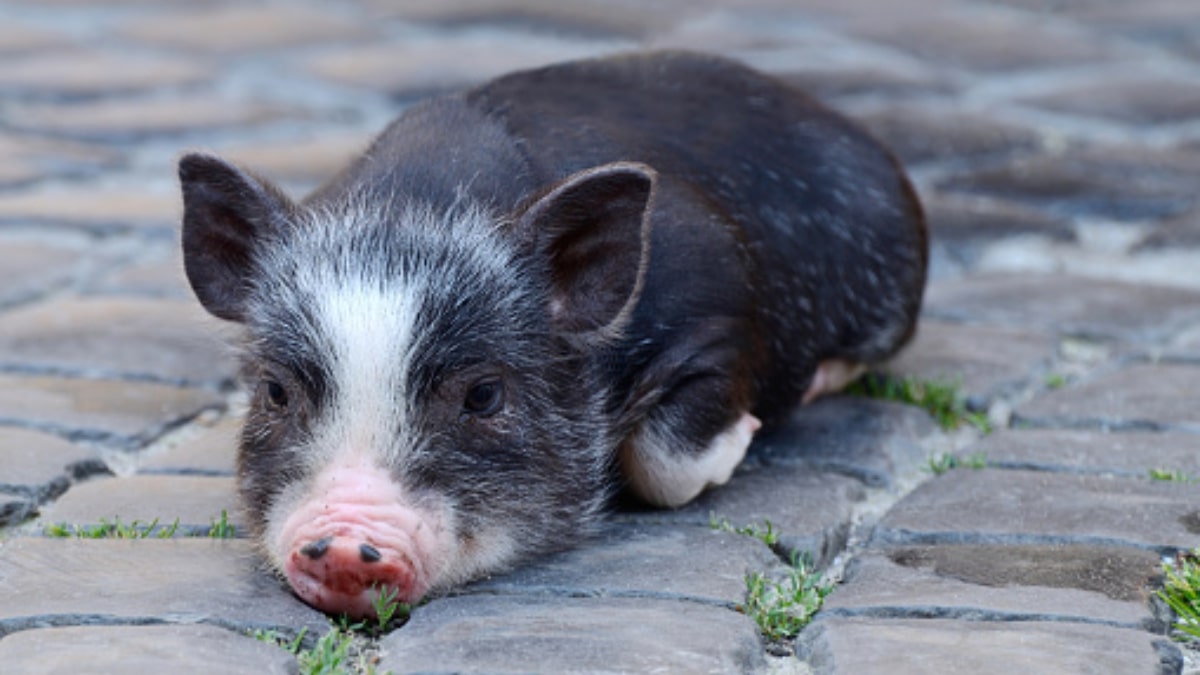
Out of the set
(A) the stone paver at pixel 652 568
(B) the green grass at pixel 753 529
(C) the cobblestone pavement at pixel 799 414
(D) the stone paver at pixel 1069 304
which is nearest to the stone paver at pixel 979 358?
(C) the cobblestone pavement at pixel 799 414

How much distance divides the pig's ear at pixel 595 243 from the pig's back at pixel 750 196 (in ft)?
0.62

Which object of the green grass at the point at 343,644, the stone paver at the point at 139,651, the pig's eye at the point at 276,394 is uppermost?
the pig's eye at the point at 276,394

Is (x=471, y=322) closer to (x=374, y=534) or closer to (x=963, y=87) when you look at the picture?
(x=374, y=534)

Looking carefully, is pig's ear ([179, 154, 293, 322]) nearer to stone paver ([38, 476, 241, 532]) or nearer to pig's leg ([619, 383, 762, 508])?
stone paver ([38, 476, 241, 532])

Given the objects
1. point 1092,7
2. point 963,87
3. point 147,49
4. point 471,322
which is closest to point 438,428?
point 471,322

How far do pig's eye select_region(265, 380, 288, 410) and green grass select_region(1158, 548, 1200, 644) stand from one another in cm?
167

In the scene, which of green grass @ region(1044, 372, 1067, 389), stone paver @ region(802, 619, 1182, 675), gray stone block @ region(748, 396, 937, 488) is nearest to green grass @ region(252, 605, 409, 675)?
stone paver @ region(802, 619, 1182, 675)

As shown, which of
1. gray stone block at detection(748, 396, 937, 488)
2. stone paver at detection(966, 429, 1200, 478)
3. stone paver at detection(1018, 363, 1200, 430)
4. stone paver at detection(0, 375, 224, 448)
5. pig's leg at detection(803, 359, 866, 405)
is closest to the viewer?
stone paver at detection(966, 429, 1200, 478)

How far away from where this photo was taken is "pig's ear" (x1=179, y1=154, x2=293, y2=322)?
3.81 m

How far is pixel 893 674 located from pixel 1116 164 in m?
4.48

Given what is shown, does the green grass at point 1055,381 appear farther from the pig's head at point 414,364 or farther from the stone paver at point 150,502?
the stone paver at point 150,502

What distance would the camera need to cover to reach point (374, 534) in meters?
3.24

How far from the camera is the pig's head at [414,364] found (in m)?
3.35

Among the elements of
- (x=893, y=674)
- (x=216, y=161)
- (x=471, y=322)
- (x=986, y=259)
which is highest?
(x=216, y=161)
